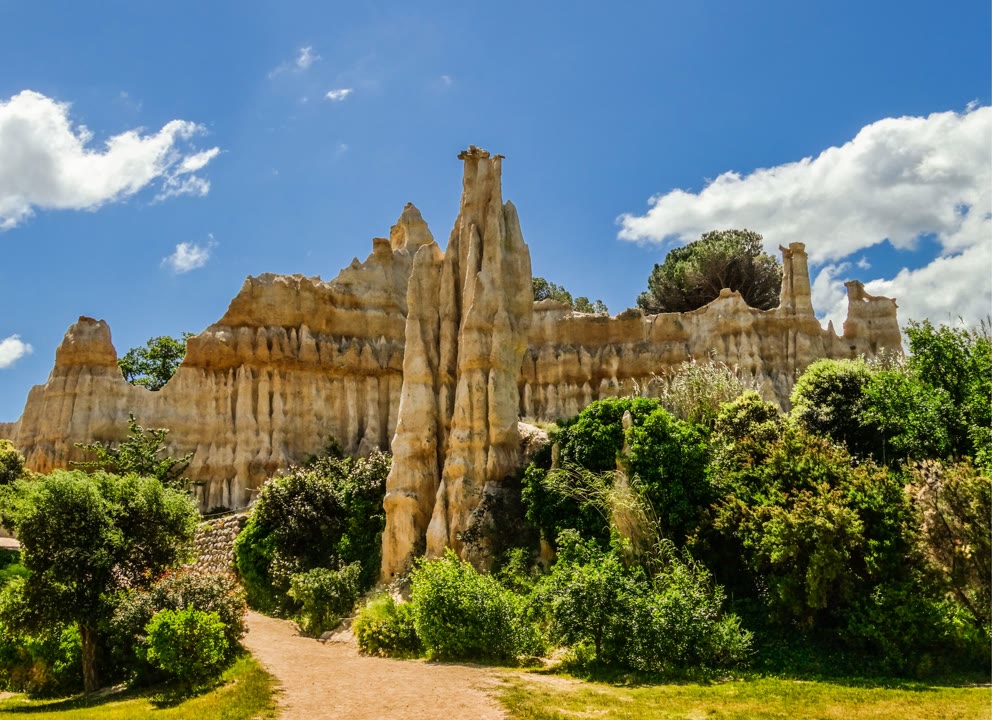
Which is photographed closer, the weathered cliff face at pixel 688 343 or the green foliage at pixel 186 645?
the green foliage at pixel 186 645

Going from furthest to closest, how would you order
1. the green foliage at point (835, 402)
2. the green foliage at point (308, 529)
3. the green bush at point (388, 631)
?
the green foliage at point (308, 529) → the green foliage at point (835, 402) → the green bush at point (388, 631)

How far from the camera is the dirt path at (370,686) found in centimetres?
1337

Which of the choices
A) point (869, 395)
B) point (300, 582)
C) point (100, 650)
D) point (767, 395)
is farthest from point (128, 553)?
point (767, 395)

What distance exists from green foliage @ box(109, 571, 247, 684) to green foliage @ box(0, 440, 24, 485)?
2154cm

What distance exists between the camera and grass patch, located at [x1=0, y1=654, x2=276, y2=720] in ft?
47.2

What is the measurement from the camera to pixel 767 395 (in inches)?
1534

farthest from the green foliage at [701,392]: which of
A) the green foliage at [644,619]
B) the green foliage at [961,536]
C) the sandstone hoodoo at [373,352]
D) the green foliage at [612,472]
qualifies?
the green foliage at [961,536]

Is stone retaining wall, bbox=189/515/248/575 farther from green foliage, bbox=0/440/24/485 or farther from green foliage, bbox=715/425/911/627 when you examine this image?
green foliage, bbox=715/425/911/627

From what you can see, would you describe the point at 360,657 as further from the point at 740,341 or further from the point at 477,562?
the point at 740,341

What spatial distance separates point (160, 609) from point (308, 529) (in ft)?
28.3

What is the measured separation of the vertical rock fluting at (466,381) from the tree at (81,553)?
699cm

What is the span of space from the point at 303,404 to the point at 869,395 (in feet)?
89.9

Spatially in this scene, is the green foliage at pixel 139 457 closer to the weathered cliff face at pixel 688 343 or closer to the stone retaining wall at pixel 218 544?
the stone retaining wall at pixel 218 544

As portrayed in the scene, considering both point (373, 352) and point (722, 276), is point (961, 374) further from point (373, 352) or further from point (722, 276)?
point (722, 276)
